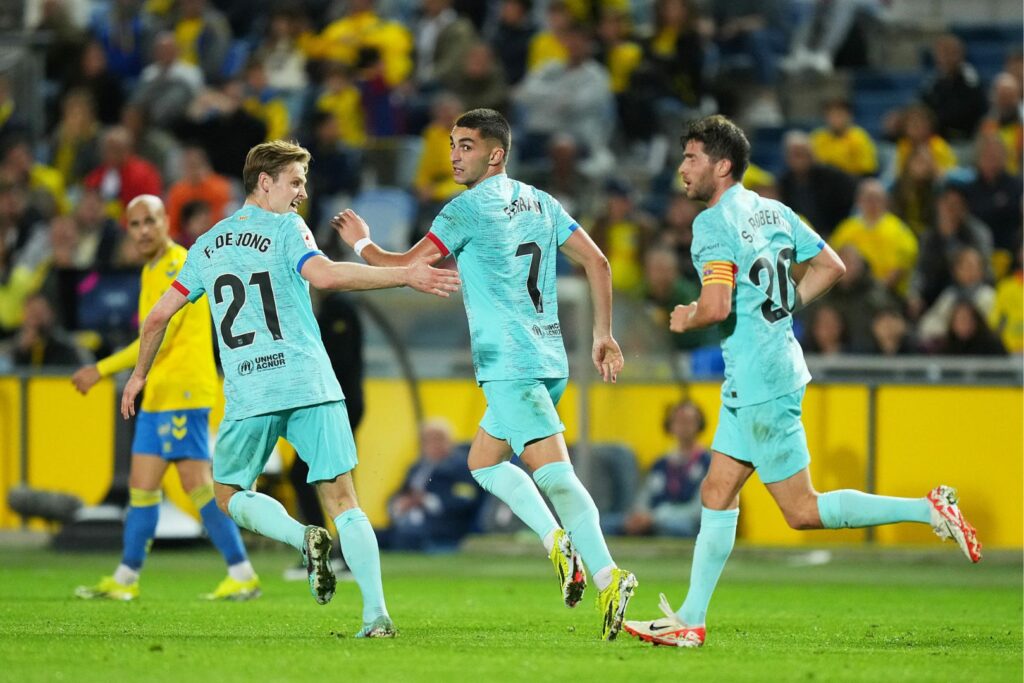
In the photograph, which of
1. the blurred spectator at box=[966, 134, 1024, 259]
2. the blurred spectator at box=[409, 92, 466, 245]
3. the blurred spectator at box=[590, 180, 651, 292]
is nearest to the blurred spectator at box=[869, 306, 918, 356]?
the blurred spectator at box=[966, 134, 1024, 259]

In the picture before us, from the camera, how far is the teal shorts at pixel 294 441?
812cm

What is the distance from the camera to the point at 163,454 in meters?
10.5

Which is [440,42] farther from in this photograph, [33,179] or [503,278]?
[503,278]

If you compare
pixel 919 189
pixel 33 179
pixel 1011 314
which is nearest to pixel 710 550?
pixel 1011 314

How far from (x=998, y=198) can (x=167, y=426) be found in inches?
363

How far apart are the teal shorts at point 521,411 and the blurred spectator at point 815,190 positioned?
955 centimetres

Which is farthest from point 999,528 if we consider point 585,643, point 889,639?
point 585,643

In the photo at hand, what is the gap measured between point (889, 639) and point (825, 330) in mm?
7117

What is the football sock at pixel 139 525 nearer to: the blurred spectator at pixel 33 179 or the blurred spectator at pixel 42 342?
the blurred spectator at pixel 42 342

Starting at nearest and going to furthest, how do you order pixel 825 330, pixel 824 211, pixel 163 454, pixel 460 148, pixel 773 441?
pixel 773 441 < pixel 460 148 < pixel 163 454 < pixel 825 330 < pixel 824 211

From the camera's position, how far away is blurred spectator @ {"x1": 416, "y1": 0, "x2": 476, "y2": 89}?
66.6 feet

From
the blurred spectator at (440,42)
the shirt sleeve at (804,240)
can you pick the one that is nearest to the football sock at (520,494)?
the shirt sleeve at (804,240)

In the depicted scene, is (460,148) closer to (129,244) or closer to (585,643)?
(585,643)

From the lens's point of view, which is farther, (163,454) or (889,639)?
(163,454)
